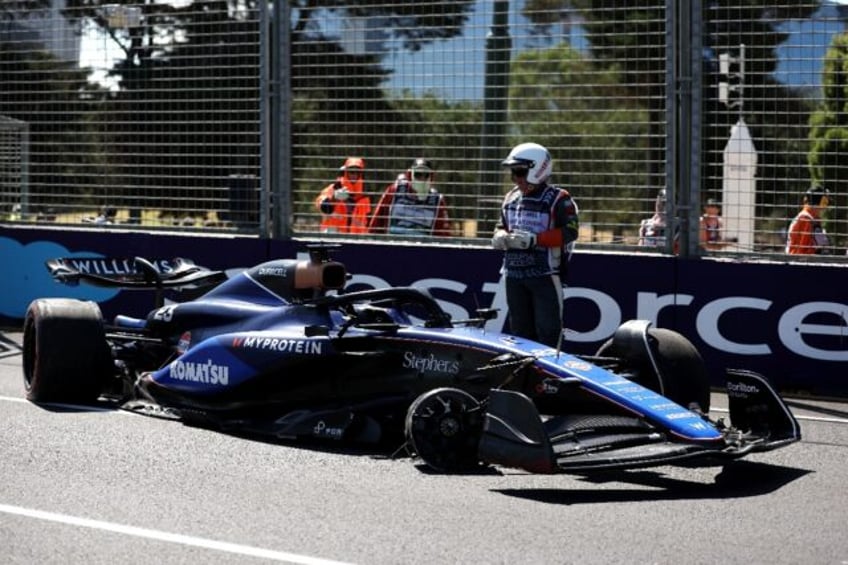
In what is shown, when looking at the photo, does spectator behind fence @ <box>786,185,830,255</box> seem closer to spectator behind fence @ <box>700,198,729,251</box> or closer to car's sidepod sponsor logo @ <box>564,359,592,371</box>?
spectator behind fence @ <box>700,198,729,251</box>

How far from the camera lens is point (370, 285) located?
12906 mm

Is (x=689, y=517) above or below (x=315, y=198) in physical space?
below

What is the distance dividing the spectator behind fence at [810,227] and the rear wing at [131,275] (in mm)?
4451

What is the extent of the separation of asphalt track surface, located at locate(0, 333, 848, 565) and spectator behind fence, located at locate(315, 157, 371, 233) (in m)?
5.05

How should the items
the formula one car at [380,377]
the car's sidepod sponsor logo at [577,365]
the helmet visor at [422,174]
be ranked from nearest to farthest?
the formula one car at [380,377] → the car's sidepod sponsor logo at [577,365] → the helmet visor at [422,174]

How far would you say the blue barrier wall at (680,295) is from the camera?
11.0 metres

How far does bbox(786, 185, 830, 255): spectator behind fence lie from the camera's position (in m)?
11.3

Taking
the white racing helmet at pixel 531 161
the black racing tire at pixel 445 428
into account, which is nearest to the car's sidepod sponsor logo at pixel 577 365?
the black racing tire at pixel 445 428

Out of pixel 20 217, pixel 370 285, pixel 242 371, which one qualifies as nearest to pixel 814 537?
pixel 242 371

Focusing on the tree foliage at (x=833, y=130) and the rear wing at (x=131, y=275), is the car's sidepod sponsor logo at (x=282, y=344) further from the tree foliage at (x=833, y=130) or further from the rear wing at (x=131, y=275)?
the tree foliage at (x=833, y=130)

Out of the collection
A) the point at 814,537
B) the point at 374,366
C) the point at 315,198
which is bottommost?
the point at 814,537

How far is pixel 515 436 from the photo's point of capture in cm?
715

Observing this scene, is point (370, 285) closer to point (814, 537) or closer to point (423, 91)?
point (423, 91)

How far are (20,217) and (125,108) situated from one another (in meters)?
1.84
